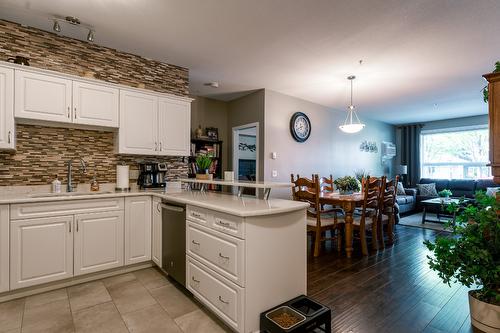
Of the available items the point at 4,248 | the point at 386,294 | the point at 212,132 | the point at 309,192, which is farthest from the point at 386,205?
the point at 4,248

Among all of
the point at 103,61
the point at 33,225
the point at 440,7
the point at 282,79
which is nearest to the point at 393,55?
the point at 440,7

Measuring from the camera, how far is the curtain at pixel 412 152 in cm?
780

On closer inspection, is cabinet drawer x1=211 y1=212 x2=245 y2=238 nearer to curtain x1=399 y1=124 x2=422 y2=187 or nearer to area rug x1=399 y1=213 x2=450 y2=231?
area rug x1=399 y1=213 x2=450 y2=231

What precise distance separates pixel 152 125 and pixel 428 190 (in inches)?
277

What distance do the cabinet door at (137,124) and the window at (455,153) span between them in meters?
7.75

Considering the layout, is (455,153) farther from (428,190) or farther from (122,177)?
(122,177)

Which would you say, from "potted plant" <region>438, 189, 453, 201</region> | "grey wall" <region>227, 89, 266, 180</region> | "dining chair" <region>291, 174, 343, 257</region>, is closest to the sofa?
"potted plant" <region>438, 189, 453, 201</region>

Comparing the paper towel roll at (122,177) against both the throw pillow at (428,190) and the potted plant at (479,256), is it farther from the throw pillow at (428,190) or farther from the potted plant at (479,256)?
the throw pillow at (428,190)

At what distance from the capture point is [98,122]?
116 inches

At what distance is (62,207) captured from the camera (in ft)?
8.17

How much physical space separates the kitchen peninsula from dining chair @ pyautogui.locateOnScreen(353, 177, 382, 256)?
179 centimetres

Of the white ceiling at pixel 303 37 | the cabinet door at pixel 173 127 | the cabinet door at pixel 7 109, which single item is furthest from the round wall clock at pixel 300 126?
the cabinet door at pixel 7 109

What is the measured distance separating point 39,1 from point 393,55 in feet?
12.5

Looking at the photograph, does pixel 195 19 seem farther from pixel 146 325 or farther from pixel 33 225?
pixel 146 325
